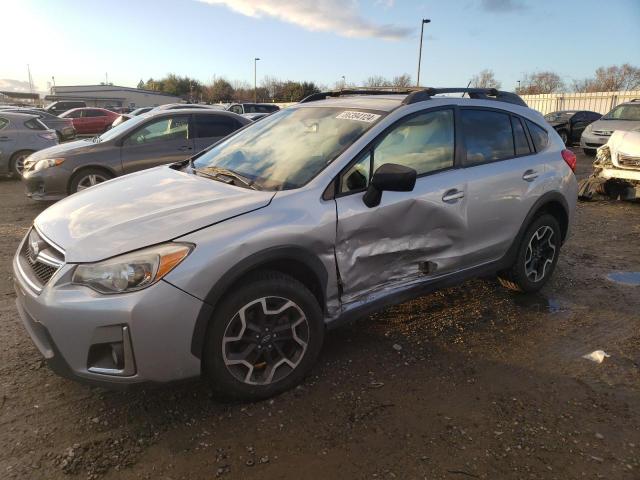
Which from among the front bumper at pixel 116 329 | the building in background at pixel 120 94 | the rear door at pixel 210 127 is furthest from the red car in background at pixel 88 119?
the building in background at pixel 120 94

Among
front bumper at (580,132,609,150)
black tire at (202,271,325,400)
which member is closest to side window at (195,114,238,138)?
black tire at (202,271,325,400)

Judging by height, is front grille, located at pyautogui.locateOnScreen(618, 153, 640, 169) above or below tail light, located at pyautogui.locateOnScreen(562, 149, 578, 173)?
below

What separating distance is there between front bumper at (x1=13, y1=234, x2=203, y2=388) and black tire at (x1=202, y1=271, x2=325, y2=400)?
0.16m

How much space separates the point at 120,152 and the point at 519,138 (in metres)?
6.09

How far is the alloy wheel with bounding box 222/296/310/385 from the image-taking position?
269 cm

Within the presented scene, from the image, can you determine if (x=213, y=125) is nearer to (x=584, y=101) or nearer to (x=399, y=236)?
A: (x=399, y=236)

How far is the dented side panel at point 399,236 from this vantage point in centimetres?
307

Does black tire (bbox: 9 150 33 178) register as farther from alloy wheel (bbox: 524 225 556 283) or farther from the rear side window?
alloy wheel (bbox: 524 225 556 283)

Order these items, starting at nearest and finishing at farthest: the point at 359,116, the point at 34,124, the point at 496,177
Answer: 1. the point at 359,116
2. the point at 496,177
3. the point at 34,124

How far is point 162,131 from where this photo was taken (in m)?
8.27

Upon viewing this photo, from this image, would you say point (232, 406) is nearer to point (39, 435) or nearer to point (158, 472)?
point (158, 472)

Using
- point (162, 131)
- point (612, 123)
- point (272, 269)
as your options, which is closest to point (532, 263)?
point (272, 269)

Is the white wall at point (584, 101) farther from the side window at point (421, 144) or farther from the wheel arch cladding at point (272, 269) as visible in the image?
the wheel arch cladding at point (272, 269)

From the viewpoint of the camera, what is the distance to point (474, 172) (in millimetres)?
3771
